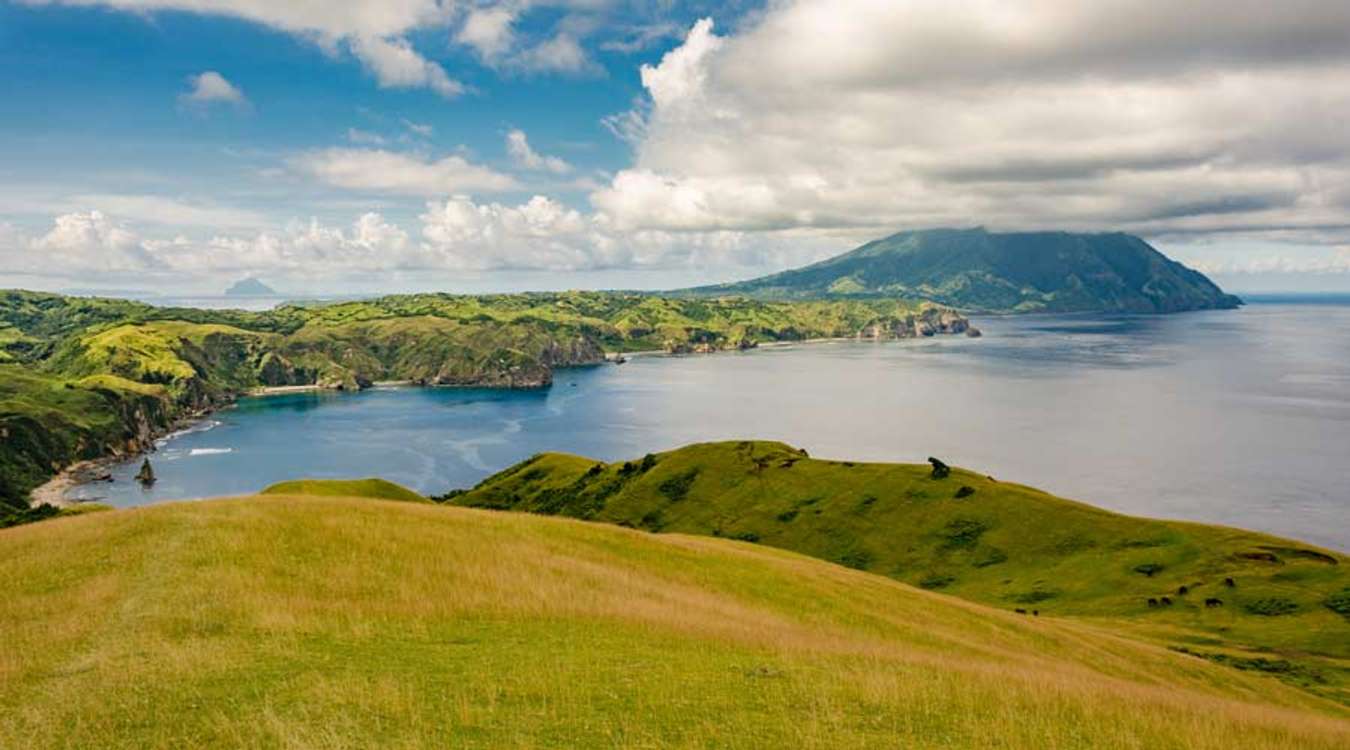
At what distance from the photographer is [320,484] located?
346ft

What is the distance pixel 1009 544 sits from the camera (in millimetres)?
92562

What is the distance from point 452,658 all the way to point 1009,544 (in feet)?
292

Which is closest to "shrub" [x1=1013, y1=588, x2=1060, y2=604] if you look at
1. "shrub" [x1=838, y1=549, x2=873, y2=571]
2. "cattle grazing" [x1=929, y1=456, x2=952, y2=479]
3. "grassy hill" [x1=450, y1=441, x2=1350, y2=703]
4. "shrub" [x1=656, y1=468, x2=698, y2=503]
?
"grassy hill" [x1=450, y1=441, x2=1350, y2=703]

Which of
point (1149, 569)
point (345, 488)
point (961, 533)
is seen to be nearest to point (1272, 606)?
point (1149, 569)

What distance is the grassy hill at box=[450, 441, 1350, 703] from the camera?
64750 mm

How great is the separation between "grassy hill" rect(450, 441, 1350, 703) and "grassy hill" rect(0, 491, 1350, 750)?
45518 millimetres

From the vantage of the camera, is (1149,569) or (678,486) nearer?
(1149,569)

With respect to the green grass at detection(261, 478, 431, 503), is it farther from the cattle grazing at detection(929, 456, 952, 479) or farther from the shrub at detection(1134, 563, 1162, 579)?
the shrub at detection(1134, 563, 1162, 579)

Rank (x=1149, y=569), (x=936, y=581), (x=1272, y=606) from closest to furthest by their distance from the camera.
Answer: (x=1272, y=606), (x=1149, y=569), (x=936, y=581)

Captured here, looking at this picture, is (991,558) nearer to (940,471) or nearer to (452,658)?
(940,471)

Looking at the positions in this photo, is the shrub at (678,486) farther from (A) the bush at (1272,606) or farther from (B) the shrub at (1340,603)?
(B) the shrub at (1340,603)

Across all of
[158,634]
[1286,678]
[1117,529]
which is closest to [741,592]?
[158,634]

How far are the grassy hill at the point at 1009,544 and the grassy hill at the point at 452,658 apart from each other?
149 ft

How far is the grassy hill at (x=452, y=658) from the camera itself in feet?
45.1
